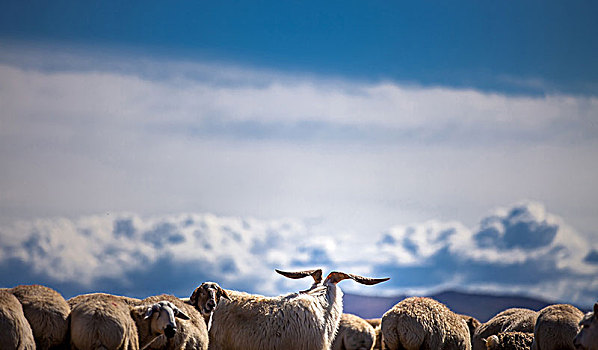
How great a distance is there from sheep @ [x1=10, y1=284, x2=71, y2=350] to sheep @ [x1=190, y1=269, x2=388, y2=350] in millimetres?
3127

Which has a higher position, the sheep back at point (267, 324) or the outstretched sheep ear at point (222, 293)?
the outstretched sheep ear at point (222, 293)

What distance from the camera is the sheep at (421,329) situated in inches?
821

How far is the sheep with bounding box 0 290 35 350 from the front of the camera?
14942 millimetres

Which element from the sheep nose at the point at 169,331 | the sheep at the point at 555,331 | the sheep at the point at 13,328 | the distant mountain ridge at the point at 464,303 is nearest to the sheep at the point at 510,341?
the sheep at the point at 555,331

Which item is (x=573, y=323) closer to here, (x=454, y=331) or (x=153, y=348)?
(x=454, y=331)

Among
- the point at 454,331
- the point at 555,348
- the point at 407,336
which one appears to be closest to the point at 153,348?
the point at 407,336

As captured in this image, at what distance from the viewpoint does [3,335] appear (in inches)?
587

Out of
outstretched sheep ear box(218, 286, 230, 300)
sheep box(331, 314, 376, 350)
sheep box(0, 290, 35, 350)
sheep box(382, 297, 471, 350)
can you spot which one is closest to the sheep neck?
outstretched sheep ear box(218, 286, 230, 300)

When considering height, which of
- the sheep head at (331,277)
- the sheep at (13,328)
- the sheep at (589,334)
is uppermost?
the sheep head at (331,277)

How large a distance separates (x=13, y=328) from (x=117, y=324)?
2390 millimetres

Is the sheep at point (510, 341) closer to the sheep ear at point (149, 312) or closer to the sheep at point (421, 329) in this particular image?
the sheep at point (421, 329)

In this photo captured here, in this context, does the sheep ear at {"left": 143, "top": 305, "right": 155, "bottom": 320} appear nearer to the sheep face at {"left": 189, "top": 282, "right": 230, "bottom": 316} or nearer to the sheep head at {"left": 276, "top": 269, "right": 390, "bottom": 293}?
the sheep face at {"left": 189, "top": 282, "right": 230, "bottom": 316}

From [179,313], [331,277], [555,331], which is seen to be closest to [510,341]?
[555,331]

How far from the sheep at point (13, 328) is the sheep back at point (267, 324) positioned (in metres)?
3.91
